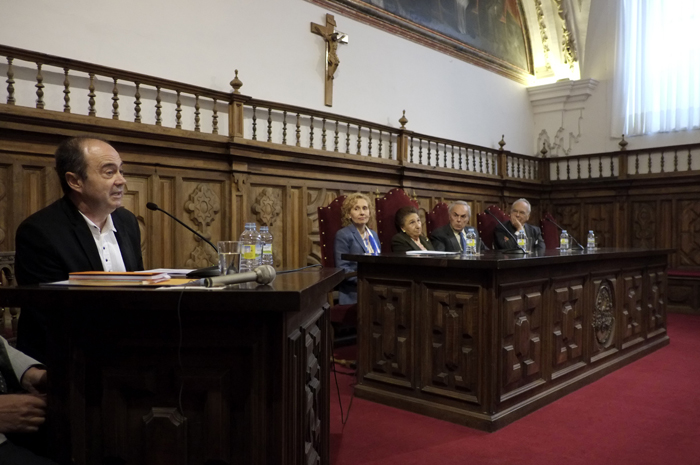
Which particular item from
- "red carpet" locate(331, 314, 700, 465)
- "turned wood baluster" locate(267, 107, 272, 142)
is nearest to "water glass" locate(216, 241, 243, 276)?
"red carpet" locate(331, 314, 700, 465)

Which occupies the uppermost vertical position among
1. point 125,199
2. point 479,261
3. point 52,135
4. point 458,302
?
point 52,135

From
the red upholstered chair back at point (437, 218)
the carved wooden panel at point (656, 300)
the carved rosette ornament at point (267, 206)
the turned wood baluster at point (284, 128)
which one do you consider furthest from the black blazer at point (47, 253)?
the carved wooden panel at point (656, 300)

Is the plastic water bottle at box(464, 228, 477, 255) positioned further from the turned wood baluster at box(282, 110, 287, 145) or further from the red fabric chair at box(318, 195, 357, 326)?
the turned wood baluster at box(282, 110, 287, 145)

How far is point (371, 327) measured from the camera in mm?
3271

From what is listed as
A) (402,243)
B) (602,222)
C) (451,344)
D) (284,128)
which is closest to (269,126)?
(284,128)

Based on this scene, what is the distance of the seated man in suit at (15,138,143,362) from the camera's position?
1.68 metres

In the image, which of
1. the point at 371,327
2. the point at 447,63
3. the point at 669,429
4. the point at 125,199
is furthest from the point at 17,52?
the point at 447,63

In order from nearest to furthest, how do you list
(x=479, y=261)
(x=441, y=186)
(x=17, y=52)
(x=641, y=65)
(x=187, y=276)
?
(x=187, y=276)
(x=479, y=261)
(x=17, y=52)
(x=441, y=186)
(x=641, y=65)

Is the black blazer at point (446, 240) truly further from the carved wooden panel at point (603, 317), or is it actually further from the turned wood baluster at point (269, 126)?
the turned wood baluster at point (269, 126)

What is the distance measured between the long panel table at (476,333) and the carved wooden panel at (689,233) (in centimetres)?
492

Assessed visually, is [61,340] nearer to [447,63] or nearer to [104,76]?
[104,76]

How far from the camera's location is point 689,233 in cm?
767

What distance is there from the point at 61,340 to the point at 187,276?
361 millimetres

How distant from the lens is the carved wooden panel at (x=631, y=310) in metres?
4.23
